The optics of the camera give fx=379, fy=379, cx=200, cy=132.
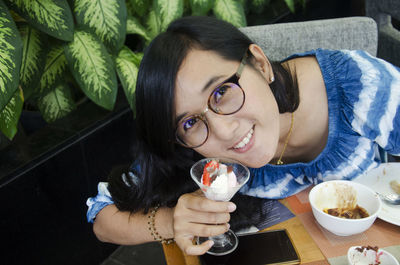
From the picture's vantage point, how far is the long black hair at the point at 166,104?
41.0 inches

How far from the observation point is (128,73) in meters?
2.01

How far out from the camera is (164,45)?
106cm

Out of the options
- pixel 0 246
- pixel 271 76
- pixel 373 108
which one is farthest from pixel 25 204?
pixel 373 108

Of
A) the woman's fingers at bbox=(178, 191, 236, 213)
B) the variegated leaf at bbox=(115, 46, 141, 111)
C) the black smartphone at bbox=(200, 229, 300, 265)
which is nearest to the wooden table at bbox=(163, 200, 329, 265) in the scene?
the black smartphone at bbox=(200, 229, 300, 265)

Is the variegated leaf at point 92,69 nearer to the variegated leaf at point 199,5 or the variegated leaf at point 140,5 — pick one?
the variegated leaf at point 140,5

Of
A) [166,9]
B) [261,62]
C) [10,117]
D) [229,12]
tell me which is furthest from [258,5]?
[10,117]

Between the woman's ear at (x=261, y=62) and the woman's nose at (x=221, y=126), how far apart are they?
0.24 m

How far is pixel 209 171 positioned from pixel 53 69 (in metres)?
1.32

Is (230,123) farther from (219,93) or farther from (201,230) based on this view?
(201,230)

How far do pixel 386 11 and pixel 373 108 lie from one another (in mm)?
1167

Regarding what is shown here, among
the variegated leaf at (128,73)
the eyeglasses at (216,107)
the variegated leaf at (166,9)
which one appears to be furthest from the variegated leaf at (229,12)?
the eyeglasses at (216,107)

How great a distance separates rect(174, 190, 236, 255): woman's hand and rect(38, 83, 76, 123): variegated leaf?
1323 millimetres

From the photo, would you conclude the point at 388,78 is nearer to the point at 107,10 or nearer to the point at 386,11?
the point at 386,11

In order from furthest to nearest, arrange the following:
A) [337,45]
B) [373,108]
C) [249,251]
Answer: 1. [337,45]
2. [373,108]
3. [249,251]
